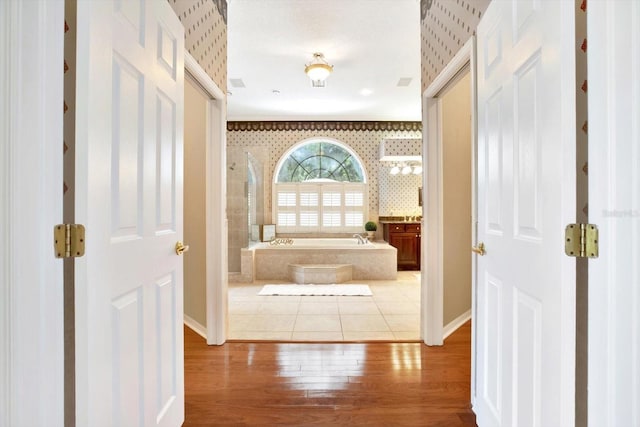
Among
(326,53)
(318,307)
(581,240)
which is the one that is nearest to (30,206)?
(581,240)

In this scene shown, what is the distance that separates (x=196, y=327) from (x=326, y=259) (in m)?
2.62

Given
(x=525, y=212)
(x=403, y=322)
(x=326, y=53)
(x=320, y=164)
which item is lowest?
(x=403, y=322)

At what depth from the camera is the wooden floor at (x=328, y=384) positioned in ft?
5.70

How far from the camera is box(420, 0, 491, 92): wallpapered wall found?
190cm

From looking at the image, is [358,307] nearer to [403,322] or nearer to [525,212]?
[403,322]

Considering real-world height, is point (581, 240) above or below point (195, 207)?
below

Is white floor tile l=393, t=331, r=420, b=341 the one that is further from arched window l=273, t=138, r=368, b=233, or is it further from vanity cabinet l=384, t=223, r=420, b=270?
arched window l=273, t=138, r=368, b=233

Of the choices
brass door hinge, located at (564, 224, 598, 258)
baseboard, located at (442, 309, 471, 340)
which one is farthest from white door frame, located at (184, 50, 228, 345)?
brass door hinge, located at (564, 224, 598, 258)

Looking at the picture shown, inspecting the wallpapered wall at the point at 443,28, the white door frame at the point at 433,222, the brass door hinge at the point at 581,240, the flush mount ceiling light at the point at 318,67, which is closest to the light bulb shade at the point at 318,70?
the flush mount ceiling light at the point at 318,67

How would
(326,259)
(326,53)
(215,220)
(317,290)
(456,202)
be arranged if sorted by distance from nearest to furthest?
(215,220) < (456,202) < (326,53) < (317,290) < (326,259)

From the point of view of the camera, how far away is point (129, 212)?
1143 millimetres

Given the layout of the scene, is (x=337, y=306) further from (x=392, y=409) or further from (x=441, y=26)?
(x=441, y=26)

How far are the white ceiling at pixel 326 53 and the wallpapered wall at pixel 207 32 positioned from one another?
1.90ft

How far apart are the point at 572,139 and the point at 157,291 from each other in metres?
1.54
